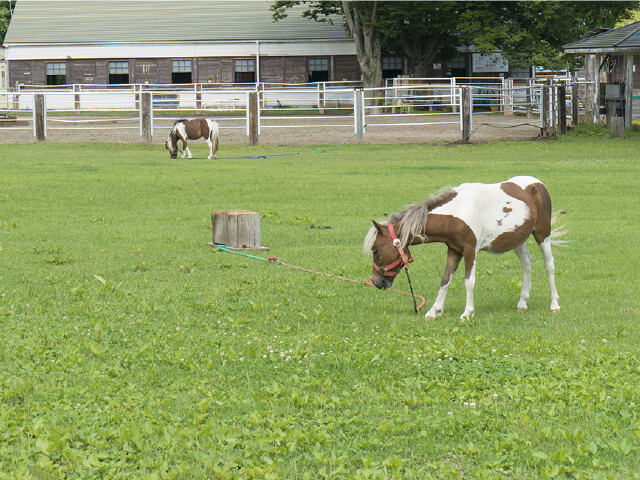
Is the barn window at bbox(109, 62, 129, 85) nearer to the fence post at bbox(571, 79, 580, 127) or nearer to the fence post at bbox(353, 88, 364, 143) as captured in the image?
the fence post at bbox(353, 88, 364, 143)

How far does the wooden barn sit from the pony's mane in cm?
4258

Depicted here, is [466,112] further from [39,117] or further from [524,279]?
[524,279]

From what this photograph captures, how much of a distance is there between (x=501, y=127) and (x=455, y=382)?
27219 mm

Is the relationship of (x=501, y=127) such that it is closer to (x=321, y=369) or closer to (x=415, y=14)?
(x=415, y=14)

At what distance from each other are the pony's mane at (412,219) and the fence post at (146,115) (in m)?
23.5

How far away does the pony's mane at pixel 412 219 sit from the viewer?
7879mm

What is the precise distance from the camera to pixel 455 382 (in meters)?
6.09

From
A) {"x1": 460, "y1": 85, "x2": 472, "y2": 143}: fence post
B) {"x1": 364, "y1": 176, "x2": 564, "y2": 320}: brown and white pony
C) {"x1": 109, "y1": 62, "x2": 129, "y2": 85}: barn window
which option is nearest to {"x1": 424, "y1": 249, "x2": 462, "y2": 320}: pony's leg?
{"x1": 364, "y1": 176, "x2": 564, "y2": 320}: brown and white pony

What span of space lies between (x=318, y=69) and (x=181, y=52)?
26.9 feet

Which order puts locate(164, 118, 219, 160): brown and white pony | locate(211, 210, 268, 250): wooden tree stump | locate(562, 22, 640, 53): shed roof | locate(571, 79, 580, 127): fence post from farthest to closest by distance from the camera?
locate(571, 79, 580, 127): fence post
locate(562, 22, 640, 53): shed roof
locate(164, 118, 219, 160): brown and white pony
locate(211, 210, 268, 250): wooden tree stump

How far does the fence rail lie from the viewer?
3095 cm

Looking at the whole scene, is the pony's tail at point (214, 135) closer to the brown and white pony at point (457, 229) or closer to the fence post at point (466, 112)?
the fence post at point (466, 112)

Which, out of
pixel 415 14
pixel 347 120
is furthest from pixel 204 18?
pixel 347 120

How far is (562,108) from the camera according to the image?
31625 mm
